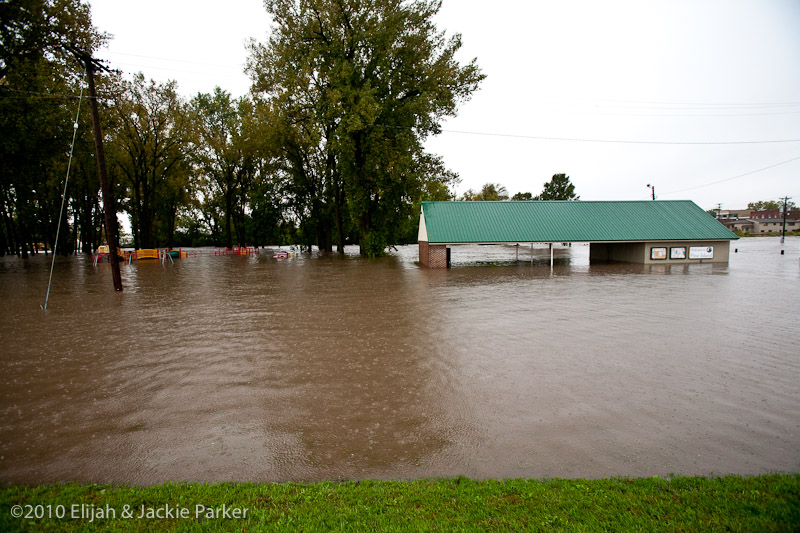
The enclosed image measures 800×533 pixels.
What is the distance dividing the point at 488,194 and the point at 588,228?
208 ft

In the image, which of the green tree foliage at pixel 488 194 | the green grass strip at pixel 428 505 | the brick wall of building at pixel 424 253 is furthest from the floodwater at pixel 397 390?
the green tree foliage at pixel 488 194

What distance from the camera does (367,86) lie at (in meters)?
33.6

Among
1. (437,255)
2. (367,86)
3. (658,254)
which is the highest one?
(367,86)

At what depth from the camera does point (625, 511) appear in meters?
3.73

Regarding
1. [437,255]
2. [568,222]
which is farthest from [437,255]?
[568,222]

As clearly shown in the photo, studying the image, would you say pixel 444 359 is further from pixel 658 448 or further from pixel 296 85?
pixel 296 85

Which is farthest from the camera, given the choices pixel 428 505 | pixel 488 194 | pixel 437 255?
pixel 488 194

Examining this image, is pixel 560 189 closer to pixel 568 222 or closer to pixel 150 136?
pixel 568 222

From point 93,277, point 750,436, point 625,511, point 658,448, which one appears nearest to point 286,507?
point 625,511

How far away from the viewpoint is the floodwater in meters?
5.05

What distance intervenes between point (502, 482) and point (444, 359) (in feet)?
14.7

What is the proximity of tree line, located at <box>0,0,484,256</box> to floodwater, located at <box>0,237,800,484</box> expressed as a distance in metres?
17.5

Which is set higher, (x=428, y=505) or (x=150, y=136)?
(x=150, y=136)
